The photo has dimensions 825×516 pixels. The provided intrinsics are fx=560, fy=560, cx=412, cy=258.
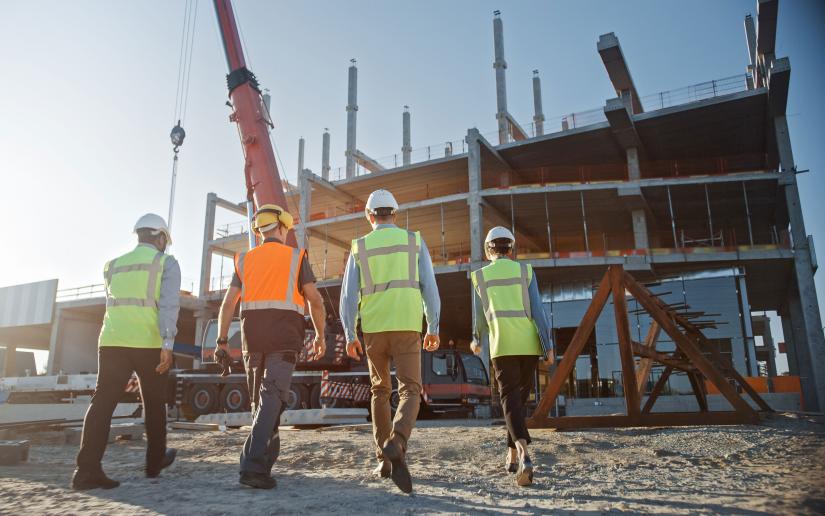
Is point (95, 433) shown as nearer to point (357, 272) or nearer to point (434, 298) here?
point (357, 272)

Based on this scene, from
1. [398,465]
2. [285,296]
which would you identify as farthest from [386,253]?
[398,465]

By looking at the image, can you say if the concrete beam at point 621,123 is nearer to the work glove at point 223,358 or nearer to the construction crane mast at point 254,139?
the construction crane mast at point 254,139

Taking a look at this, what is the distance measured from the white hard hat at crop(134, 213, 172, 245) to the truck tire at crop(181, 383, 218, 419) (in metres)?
12.3

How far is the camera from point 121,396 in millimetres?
3410

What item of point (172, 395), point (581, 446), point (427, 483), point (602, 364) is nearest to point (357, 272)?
point (427, 483)

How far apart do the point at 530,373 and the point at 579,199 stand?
2342 centimetres

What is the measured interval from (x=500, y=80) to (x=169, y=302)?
3090 cm

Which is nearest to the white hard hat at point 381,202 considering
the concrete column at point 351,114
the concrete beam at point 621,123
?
the concrete beam at point 621,123

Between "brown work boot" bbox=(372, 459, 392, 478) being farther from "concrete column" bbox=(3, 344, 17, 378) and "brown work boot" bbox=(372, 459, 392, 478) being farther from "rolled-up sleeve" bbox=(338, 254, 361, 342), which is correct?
"concrete column" bbox=(3, 344, 17, 378)

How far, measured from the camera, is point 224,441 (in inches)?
221

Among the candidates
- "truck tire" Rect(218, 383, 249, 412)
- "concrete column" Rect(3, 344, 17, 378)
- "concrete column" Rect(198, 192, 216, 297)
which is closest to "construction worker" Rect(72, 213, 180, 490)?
"truck tire" Rect(218, 383, 249, 412)

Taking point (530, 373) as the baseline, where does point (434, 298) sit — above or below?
above

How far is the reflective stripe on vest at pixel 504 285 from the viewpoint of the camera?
147 inches

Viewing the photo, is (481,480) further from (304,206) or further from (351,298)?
(304,206)
